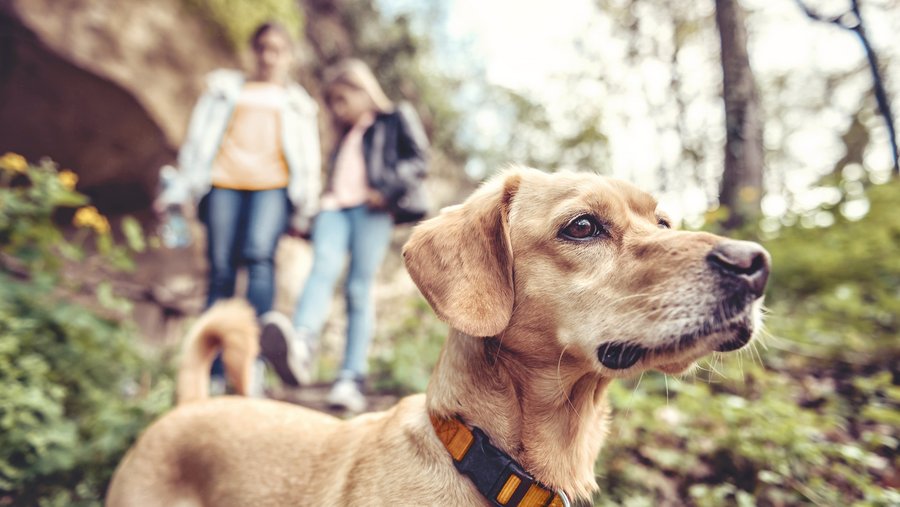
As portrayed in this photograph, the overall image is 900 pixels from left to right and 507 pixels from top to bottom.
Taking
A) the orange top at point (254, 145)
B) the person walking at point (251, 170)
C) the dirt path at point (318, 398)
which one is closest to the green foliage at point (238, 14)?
the person walking at point (251, 170)

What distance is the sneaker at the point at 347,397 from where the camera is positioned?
377cm

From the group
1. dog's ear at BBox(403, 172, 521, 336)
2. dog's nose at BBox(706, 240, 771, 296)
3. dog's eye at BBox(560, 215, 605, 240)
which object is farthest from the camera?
dog's eye at BBox(560, 215, 605, 240)

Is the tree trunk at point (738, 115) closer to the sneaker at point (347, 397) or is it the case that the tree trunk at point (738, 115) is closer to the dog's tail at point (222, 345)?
the sneaker at point (347, 397)

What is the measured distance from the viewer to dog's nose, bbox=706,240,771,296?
→ 137cm

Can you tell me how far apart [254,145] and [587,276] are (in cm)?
338

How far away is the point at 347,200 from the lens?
14.3 ft

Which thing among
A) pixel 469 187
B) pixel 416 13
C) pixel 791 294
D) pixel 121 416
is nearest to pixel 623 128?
pixel 469 187

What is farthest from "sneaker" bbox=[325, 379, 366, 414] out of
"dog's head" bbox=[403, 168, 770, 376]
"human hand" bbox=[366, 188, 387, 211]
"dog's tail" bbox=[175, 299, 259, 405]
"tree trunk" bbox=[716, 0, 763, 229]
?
"tree trunk" bbox=[716, 0, 763, 229]

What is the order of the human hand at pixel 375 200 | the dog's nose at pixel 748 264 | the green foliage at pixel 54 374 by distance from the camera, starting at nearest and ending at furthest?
the dog's nose at pixel 748 264 → the green foliage at pixel 54 374 → the human hand at pixel 375 200

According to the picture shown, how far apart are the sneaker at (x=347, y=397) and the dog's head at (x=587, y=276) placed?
2346 mm

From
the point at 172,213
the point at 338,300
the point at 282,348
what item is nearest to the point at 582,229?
the point at 282,348

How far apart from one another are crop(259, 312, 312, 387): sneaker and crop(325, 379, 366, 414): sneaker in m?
0.30

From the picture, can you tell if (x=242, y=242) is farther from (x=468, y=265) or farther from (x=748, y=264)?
(x=748, y=264)

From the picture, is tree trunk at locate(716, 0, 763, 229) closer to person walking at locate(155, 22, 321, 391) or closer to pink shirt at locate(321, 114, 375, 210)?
pink shirt at locate(321, 114, 375, 210)
